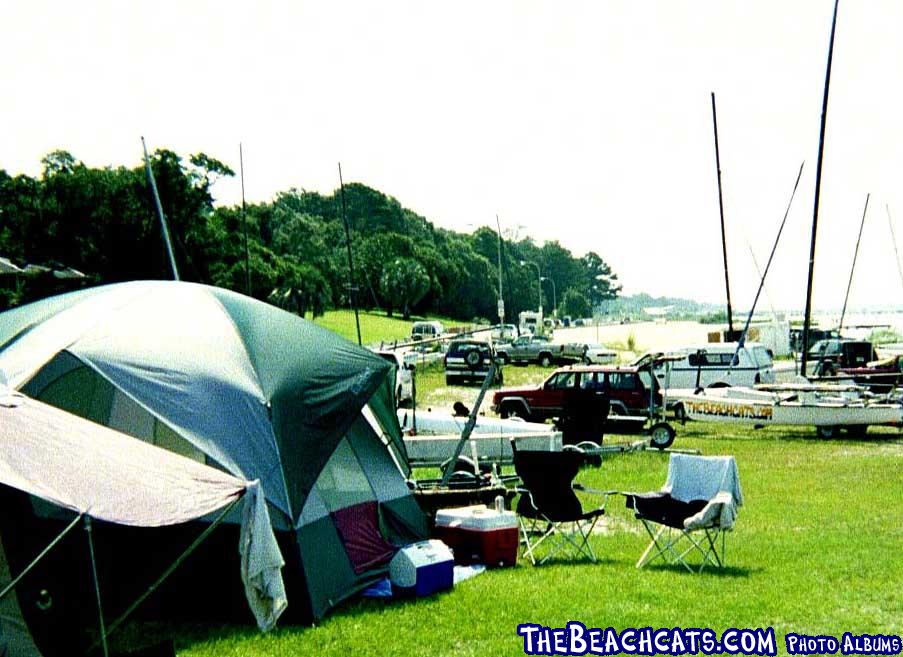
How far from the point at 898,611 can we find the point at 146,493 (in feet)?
17.5

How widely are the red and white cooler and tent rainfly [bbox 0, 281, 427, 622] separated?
1.43ft

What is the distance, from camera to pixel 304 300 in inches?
2324

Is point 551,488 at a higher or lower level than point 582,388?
higher

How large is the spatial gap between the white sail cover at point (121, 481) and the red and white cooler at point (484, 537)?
3087 millimetres

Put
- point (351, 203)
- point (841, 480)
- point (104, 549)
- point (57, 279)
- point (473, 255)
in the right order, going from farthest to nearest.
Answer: point (351, 203), point (473, 255), point (57, 279), point (841, 480), point (104, 549)

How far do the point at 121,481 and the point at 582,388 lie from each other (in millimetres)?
17470

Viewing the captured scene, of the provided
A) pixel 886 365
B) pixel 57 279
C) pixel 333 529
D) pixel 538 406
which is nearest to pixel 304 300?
pixel 57 279

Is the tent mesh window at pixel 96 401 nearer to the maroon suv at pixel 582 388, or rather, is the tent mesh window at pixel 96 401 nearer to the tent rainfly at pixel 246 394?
the tent rainfly at pixel 246 394

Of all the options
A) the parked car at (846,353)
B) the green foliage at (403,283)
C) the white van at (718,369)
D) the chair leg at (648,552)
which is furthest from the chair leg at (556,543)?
the green foliage at (403,283)

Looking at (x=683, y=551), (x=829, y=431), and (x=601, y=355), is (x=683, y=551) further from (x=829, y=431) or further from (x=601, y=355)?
(x=601, y=355)

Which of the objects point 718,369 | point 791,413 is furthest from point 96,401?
point 718,369

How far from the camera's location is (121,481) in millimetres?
6035

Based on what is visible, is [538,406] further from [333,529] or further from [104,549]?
[104,549]

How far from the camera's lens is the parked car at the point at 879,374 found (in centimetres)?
2888
